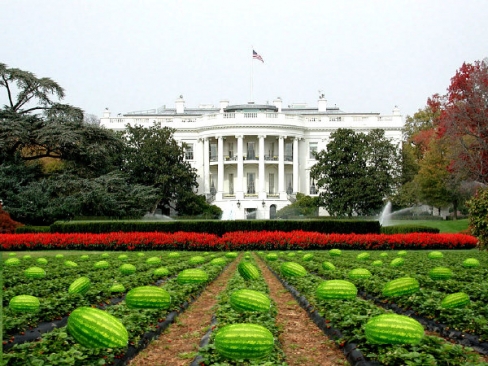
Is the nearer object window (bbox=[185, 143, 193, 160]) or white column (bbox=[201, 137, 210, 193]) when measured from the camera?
white column (bbox=[201, 137, 210, 193])

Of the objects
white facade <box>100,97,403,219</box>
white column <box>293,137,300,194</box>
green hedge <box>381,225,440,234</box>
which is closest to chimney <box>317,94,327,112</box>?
white facade <box>100,97,403,219</box>

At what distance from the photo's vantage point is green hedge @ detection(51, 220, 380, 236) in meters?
21.6

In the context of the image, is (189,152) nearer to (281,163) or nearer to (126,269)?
(281,163)

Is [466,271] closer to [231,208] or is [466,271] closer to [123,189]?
[123,189]

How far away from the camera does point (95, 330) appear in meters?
4.00

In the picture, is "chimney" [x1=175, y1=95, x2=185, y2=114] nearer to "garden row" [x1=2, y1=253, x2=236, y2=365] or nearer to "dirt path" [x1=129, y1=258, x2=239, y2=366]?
"garden row" [x1=2, y1=253, x2=236, y2=365]

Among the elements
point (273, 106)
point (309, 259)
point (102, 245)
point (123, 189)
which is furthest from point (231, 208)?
point (309, 259)

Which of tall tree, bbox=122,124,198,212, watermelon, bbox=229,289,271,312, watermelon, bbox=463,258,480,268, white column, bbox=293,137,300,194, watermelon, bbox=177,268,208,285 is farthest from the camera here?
white column, bbox=293,137,300,194

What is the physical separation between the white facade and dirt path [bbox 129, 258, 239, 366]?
42305mm

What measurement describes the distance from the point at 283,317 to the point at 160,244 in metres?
12.6

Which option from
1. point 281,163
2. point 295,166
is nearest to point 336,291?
point 281,163

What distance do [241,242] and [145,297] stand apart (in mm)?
13006

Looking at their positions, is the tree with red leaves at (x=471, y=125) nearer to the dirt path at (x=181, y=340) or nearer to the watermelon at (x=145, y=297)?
the dirt path at (x=181, y=340)

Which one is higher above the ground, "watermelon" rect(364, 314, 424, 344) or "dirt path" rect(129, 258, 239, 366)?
"watermelon" rect(364, 314, 424, 344)
